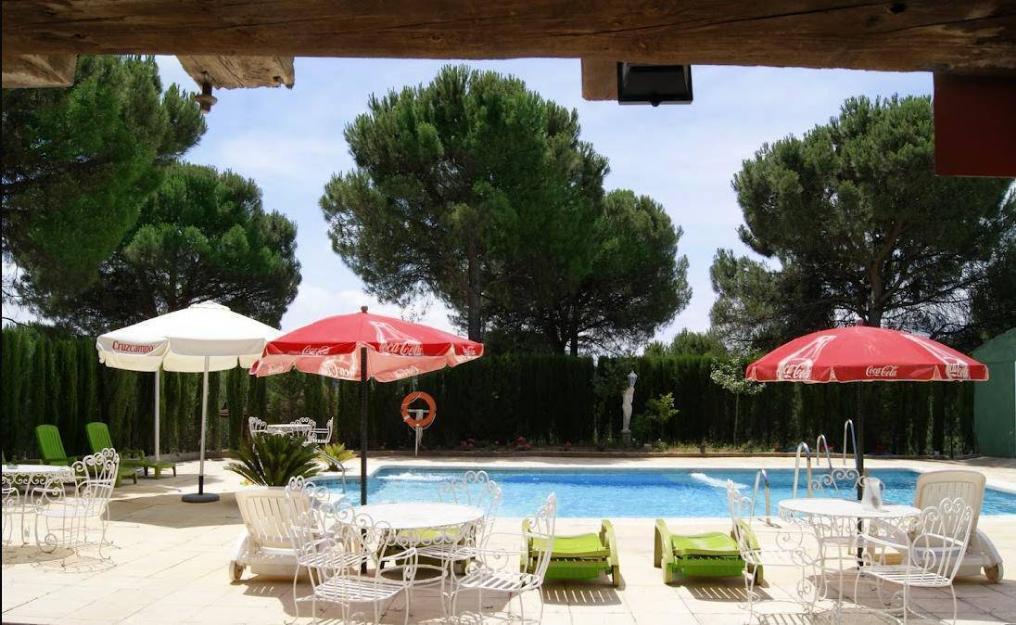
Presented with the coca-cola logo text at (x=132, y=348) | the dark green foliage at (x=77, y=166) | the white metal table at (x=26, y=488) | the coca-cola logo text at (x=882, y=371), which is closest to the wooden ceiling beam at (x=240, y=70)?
the white metal table at (x=26, y=488)

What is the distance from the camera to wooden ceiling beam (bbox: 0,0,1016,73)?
256cm

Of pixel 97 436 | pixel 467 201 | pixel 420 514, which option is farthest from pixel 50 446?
pixel 467 201

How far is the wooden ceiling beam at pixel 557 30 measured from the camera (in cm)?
256

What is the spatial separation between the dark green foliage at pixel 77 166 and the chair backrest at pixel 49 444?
11.1 ft

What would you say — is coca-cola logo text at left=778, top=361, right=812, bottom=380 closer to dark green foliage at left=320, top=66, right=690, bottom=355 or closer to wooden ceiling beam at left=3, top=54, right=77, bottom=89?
wooden ceiling beam at left=3, top=54, right=77, bottom=89

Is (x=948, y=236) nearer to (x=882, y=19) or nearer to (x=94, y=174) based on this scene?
(x=94, y=174)

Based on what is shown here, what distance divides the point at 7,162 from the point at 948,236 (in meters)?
16.9

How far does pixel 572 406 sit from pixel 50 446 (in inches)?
383

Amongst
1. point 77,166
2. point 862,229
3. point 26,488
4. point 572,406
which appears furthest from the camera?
point 862,229

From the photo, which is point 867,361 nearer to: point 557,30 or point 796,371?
point 796,371

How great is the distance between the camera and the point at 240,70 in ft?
10.7

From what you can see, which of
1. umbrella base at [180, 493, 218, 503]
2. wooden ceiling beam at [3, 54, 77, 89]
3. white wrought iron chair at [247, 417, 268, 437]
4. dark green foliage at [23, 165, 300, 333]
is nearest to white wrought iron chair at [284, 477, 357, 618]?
wooden ceiling beam at [3, 54, 77, 89]

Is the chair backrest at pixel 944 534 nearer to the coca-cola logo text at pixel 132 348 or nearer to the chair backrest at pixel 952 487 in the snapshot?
the chair backrest at pixel 952 487

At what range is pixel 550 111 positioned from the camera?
20.9 m
